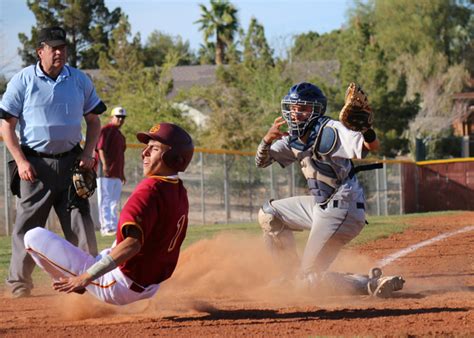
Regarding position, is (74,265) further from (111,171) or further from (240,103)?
(240,103)

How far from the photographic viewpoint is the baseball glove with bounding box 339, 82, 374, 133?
6707mm

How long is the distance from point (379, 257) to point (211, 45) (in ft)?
195

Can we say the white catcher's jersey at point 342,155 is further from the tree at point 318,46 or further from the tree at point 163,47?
the tree at point 163,47

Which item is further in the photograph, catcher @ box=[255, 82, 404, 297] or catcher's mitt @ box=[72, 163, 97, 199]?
catcher's mitt @ box=[72, 163, 97, 199]

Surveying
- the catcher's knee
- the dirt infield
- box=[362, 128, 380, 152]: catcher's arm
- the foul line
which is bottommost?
the foul line

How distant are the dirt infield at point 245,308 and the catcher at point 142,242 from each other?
1.05ft

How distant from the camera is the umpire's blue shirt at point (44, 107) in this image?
768 cm

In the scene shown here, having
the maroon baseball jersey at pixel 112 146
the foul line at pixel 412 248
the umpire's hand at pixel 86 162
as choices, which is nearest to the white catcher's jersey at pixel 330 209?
the umpire's hand at pixel 86 162

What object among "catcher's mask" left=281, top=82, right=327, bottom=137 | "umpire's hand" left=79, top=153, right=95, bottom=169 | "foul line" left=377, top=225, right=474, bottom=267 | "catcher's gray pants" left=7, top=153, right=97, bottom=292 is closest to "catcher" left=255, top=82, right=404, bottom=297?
"catcher's mask" left=281, top=82, right=327, bottom=137

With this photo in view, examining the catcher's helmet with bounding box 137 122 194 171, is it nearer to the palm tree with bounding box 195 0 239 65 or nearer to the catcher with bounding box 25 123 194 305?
the catcher with bounding box 25 123 194 305

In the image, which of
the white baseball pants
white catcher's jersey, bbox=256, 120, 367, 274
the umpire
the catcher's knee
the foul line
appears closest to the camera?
white catcher's jersey, bbox=256, 120, 367, 274

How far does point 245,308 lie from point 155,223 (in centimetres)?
145

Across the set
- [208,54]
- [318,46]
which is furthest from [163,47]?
[318,46]

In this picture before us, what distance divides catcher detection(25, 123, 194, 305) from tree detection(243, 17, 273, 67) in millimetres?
31016
